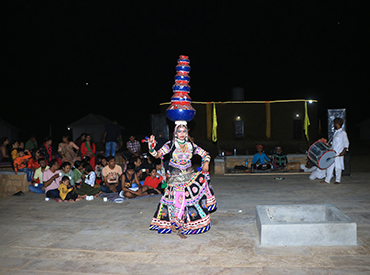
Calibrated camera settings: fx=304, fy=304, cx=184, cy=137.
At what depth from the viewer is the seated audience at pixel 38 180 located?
8.40 metres

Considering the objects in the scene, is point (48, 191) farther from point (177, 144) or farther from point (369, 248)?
point (369, 248)

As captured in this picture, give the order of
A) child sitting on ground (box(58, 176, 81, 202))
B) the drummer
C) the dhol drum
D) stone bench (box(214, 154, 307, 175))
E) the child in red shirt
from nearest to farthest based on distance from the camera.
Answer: child sitting on ground (box(58, 176, 81, 202)) < the child in red shirt < the dhol drum < the drummer < stone bench (box(214, 154, 307, 175))

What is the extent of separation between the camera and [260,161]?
11.2m

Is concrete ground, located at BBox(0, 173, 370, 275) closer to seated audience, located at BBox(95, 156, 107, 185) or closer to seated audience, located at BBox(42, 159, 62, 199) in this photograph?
seated audience, located at BBox(42, 159, 62, 199)

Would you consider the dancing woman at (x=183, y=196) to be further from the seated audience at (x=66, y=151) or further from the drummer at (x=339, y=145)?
the seated audience at (x=66, y=151)

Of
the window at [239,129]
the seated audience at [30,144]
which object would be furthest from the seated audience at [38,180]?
the window at [239,129]

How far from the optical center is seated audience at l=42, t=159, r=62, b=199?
7594 millimetres

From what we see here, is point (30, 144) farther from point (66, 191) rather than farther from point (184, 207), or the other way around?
point (184, 207)

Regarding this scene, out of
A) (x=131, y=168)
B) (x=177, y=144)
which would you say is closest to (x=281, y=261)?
(x=177, y=144)

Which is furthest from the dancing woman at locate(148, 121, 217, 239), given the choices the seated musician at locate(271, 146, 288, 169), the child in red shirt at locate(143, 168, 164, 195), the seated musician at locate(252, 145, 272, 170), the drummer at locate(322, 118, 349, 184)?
the seated musician at locate(271, 146, 288, 169)

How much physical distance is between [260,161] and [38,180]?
743cm

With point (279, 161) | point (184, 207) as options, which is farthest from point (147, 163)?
point (184, 207)

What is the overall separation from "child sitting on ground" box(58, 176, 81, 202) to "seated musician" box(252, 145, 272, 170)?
20.8 ft

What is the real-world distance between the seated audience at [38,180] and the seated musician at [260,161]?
6.97m
